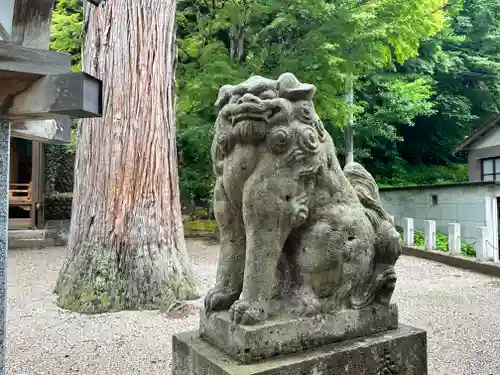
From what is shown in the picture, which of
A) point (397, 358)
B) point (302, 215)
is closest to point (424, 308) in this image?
point (397, 358)

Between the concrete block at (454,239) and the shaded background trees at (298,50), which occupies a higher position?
the shaded background trees at (298,50)

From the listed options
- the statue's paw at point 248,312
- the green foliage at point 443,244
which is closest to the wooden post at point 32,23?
the statue's paw at point 248,312

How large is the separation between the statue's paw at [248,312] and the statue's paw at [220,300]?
7.4 inches

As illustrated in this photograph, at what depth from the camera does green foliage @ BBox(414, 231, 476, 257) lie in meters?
8.94

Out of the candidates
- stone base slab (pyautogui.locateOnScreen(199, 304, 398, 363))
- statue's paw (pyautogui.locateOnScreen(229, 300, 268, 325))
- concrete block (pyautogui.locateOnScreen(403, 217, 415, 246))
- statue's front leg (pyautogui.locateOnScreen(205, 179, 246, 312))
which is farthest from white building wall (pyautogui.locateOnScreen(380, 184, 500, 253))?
statue's paw (pyautogui.locateOnScreen(229, 300, 268, 325))

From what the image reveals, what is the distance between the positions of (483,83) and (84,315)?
1732 centimetres

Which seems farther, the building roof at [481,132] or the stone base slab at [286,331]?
the building roof at [481,132]

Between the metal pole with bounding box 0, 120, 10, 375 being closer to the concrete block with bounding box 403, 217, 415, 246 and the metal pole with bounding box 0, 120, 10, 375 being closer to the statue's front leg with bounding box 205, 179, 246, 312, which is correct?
the statue's front leg with bounding box 205, 179, 246, 312

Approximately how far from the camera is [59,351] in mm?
3861

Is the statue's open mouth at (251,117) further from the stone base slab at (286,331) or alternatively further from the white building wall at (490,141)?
the white building wall at (490,141)

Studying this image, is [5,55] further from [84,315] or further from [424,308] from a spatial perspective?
[424,308]

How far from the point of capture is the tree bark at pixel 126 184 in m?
5.12

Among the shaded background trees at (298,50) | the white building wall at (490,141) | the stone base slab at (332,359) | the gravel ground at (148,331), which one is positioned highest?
the shaded background trees at (298,50)

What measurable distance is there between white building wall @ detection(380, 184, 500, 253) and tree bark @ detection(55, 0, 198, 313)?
5903mm
